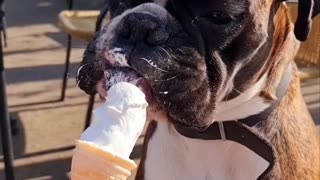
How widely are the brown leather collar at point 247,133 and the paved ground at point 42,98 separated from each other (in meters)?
0.83

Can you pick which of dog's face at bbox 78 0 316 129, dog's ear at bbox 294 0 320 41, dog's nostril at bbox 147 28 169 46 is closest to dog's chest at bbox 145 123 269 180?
dog's face at bbox 78 0 316 129

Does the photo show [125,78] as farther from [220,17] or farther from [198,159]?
[198,159]

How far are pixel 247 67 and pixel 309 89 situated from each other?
9.32 feet

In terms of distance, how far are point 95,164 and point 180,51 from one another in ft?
1.39

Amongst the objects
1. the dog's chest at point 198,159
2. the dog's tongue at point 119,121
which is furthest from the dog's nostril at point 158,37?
the dog's chest at point 198,159

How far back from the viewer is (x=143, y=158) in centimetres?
219

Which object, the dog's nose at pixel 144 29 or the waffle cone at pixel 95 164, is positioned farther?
the dog's nose at pixel 144 29

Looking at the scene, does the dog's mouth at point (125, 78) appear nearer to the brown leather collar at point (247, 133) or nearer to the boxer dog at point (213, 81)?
the boxer dog at point (213, 81)

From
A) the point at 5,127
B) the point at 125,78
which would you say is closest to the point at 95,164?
the point at 125,78

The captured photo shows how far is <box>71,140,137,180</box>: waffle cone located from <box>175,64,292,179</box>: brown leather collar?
64 centimetres

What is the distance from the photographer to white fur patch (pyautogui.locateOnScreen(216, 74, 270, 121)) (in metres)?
1.96

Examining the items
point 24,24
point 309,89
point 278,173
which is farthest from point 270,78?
point 24,24

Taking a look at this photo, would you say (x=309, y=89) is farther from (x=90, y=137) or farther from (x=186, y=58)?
(x=90, y=137)

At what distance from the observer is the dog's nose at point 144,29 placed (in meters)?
1.62
